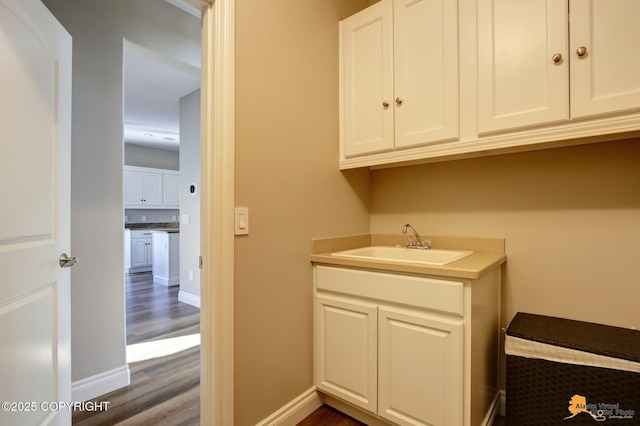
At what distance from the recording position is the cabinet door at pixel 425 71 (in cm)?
148

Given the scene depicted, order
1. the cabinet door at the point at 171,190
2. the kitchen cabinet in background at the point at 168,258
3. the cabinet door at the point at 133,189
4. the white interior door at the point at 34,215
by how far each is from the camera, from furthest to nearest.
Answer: the cabinet door at the point at 171,190 → the cabinet door at the point at 133,189 → the kitchen cabinet in background at the point at 168,258 → the white interior door at the point at 34,215

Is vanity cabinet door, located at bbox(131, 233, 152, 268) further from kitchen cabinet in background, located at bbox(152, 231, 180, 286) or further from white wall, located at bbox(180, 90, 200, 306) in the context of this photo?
white wall, located at bbox(180, 90, 200, 306)

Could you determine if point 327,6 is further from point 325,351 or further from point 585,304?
point 585,304

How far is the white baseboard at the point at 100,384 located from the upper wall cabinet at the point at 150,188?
4.97m

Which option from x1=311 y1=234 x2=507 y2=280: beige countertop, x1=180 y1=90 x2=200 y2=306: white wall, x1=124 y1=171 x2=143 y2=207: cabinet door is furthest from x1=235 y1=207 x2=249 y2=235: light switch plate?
x1=124 y1=171 x2=143 y2=207: cabinet door

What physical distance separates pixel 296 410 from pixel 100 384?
1.32m

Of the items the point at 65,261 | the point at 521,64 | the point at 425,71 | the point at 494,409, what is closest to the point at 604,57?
the point at 521,64

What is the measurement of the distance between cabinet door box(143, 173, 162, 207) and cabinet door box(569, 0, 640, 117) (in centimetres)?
710

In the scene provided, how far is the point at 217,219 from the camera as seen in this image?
126 centimetres

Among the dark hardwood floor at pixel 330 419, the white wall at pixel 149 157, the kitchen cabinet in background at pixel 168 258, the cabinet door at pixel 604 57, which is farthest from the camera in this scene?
the white wall at pixel 149 157

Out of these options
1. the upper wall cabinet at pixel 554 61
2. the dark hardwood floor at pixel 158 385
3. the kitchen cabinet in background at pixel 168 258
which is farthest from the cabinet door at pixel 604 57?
the kitchen cabinet in background at pixel 168 258

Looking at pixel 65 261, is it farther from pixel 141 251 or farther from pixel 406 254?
pixel 141 251

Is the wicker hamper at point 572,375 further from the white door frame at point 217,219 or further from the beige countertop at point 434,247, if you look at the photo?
the white door frame at point 217,219

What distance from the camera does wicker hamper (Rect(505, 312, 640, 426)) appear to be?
1056mm
